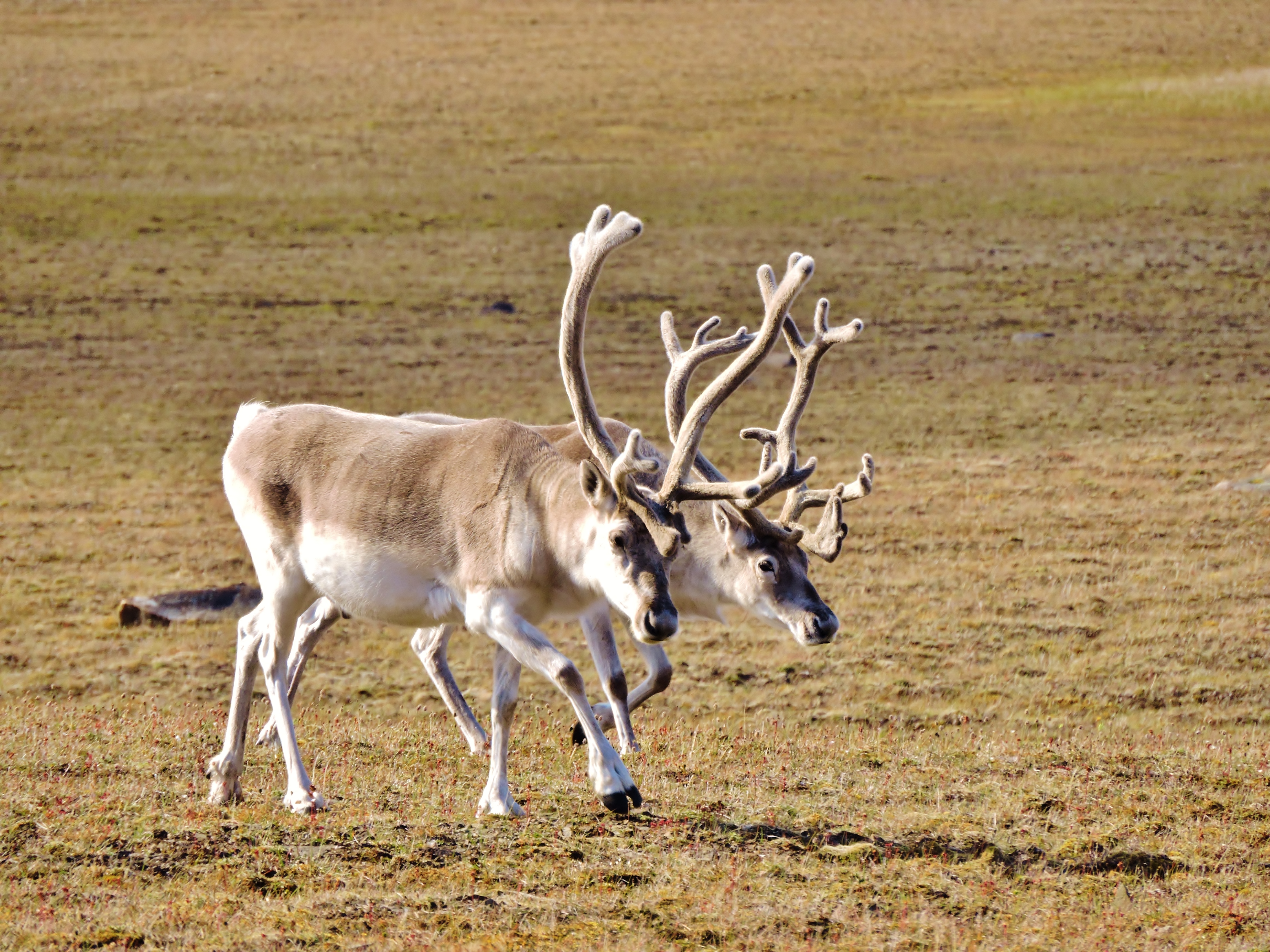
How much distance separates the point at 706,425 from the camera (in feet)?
27.9

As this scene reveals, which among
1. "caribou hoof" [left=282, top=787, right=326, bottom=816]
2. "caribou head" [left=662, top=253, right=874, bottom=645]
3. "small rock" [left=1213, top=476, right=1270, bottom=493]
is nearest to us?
"caribou hoof" [left=282, top=787, right=326, bottom=816]

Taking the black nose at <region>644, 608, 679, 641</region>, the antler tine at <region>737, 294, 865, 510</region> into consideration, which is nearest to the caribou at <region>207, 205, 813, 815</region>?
the black nose at <region>644, 608, 679, 641</region>

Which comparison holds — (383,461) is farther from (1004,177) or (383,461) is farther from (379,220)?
(1004,177)

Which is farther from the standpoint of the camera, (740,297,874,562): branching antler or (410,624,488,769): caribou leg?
(410,624,488,769): caribou leg

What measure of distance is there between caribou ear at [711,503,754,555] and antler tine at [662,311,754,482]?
21 centimetres

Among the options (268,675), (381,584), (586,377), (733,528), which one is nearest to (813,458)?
(733,528)

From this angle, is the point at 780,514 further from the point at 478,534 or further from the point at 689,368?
the point at 478,534

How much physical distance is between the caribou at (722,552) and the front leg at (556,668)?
1.17 meters

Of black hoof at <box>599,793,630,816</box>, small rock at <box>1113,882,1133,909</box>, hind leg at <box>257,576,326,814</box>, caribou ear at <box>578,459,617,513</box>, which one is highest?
caribou ear at <box>578,459,617,513</box>

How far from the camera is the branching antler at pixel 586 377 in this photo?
8.21 m

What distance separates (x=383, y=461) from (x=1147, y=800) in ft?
Answer: 15.7

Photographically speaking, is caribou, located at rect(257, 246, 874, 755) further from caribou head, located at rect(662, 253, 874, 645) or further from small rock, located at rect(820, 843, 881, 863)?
small rock, located at rect(820, 843, 881, 863)

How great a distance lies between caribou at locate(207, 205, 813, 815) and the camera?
27.0 feet

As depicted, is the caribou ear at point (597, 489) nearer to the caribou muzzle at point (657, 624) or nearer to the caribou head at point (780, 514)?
the caribou muzzle at point (657, 624)
